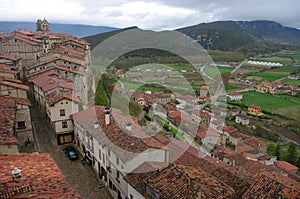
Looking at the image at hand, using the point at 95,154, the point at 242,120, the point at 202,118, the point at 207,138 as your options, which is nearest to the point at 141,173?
the point at 95,154

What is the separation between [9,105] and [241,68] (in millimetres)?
120814

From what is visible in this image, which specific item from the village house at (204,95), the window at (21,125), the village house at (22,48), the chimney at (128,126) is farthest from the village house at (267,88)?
the window at (21,125)

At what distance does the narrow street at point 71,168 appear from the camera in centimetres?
1491

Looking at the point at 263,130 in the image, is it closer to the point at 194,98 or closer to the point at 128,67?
the point at 194,98

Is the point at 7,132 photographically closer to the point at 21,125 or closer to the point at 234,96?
the point at 21,125

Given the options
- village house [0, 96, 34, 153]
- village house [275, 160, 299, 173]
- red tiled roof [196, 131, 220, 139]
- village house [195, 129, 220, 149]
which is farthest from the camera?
red tiled roof [196, 131, 220, 139]

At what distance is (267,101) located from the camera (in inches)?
2805

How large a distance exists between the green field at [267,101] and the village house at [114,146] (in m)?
56.0

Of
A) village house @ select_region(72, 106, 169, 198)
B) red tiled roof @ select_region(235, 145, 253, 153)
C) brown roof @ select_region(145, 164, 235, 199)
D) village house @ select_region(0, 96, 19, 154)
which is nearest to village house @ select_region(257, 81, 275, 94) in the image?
red tiled roof @ select_region(235, 145, 253, 153)

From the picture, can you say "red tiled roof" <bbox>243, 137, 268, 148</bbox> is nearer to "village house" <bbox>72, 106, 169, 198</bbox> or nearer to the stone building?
"village house" <bbox>72, 106, 169, 198</bbox>

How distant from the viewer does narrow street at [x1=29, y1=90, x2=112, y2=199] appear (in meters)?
14.9

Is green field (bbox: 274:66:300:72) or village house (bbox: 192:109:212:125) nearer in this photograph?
village house (bbox: 192:109:212:125)

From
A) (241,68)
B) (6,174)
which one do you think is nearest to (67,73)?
(6,174)

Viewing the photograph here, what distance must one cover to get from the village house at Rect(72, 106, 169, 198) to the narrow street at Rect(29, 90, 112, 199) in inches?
24.8
